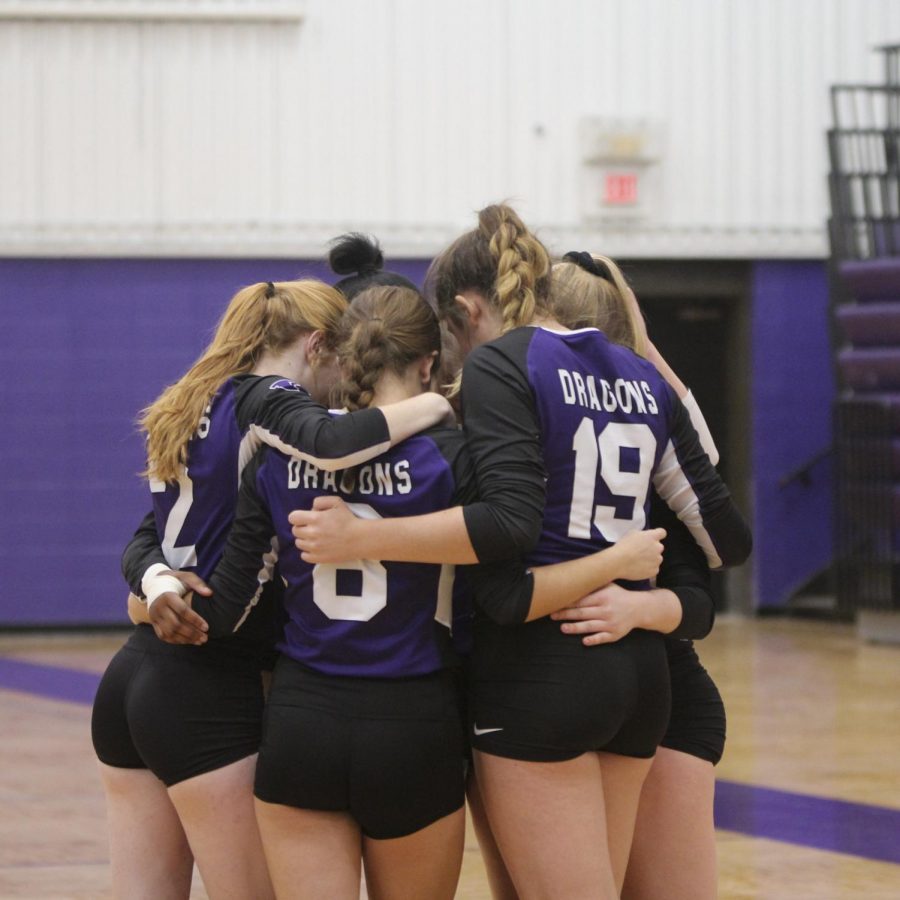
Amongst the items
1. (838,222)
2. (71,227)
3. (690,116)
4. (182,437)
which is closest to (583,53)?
(690,116)

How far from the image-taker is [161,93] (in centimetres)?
986

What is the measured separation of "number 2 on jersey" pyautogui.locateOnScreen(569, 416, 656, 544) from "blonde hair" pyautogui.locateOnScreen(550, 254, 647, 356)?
A: 0.28 m

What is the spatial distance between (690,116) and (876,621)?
11.6 ft

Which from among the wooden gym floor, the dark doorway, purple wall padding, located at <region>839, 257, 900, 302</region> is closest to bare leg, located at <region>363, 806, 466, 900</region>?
the wooden gym floor

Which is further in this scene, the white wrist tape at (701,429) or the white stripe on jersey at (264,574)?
the white wrist tape at (701,429)

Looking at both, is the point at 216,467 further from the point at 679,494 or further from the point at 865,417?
the point at 865,417

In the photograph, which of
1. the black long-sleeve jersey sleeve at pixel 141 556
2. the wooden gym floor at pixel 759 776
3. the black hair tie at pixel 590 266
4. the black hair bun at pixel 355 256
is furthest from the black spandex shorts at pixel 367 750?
the wooden gym floor at pixel 759 776

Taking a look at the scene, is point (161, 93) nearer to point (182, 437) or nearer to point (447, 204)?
point (447, 204)

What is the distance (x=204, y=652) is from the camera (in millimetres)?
2561

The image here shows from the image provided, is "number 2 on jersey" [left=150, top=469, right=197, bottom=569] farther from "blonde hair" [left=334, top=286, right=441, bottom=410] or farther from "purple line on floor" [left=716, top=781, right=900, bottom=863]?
"purple line on floor" [left=716, top=781, right=900, bottom=863]

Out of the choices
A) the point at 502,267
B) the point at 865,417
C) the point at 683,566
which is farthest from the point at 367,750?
the point at 865,417

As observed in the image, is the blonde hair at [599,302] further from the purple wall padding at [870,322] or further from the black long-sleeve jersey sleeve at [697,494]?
the purple wall padding at [870,322]

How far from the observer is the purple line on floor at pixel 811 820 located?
4.39 meters

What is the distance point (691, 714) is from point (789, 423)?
26.1ft
